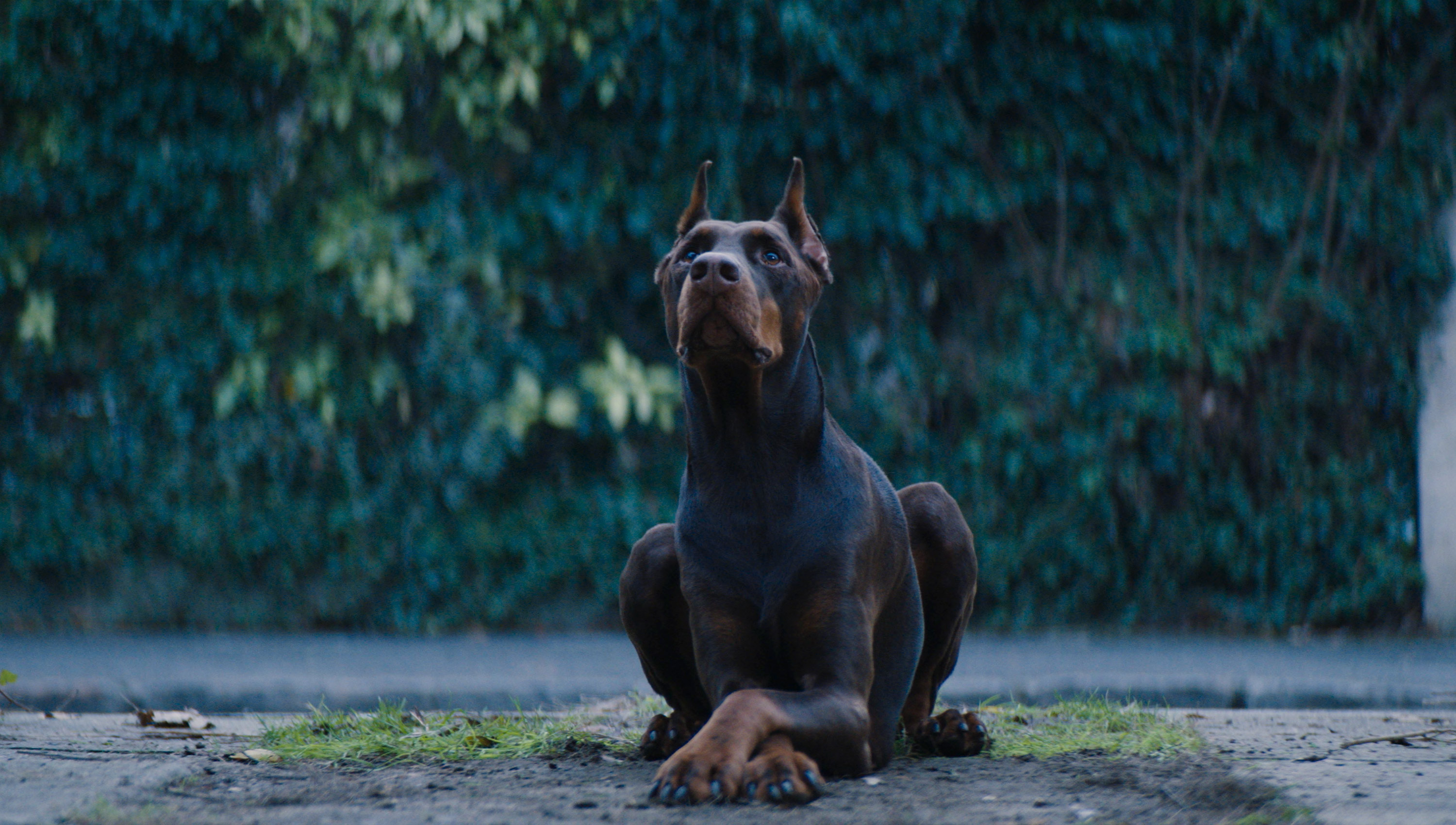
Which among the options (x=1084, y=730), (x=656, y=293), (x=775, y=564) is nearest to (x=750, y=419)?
(x=775, y=564)

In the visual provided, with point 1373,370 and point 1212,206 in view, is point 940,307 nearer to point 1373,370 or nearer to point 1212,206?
point 1212,206

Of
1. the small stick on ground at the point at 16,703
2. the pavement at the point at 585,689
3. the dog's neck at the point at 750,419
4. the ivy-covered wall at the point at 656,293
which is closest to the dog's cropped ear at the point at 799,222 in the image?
the dog's neck at the point at 750,419

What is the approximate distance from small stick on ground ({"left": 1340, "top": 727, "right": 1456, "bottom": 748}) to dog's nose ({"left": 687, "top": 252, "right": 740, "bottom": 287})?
213 centimetres

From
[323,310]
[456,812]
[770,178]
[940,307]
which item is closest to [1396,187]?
[940,307]

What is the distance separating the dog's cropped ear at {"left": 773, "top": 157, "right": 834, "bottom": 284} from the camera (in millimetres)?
3354

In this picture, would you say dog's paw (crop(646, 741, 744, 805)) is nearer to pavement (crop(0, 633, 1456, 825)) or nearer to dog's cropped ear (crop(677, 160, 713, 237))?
pavement (crop(0, 633, 1456, 825))

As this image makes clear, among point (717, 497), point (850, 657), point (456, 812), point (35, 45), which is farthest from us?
point (35, 45)

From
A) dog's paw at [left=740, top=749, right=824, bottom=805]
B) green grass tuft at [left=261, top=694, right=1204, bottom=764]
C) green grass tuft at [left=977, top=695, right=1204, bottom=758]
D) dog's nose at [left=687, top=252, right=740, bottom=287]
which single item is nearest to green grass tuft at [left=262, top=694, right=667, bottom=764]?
green grass tuft at [left=261, top=694, right=1204, bottom=764]

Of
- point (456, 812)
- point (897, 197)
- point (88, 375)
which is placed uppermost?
point (897, 197)

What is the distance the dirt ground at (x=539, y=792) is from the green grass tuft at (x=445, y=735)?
121 millimetres

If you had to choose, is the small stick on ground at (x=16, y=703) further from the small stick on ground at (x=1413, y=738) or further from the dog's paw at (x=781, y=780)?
the small stick on ground at (x=1413, y=738)

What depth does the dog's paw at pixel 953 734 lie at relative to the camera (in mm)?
3281

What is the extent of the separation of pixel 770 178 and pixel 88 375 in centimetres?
368

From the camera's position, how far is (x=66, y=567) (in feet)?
22.0
